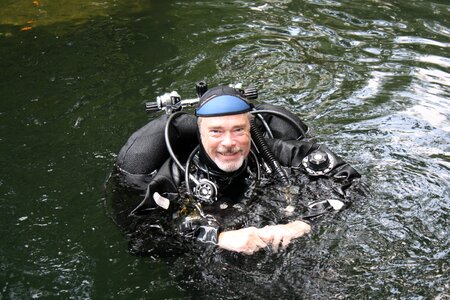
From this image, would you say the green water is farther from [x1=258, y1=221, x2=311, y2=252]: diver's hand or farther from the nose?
the nose

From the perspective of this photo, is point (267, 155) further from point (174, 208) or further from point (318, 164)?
point (174, 208)

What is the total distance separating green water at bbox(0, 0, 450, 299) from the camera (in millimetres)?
3920

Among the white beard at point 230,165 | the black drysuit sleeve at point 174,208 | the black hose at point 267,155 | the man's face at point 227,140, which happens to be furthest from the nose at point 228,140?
the black drysuit sleeve at point 174,208

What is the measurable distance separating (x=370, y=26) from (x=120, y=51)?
13.0 ft

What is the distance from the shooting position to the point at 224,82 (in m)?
7.11

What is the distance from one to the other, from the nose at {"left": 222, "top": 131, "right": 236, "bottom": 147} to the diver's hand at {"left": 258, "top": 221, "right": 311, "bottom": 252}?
2.22ft

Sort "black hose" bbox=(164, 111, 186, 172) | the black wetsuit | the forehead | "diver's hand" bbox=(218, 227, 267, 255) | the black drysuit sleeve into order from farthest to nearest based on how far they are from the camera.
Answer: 1. "black hose" bbox=(164, 111, 186, 172)
2. the forehead
3. the black wetsuit
4. the black drysuit sleeve
5. "diver's hand" bbox=(218, 227, 267, 255)

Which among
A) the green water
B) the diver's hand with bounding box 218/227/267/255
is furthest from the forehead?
the green water

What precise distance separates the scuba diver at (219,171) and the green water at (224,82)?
228 mm

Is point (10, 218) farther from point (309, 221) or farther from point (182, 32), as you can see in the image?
point (182, 32)

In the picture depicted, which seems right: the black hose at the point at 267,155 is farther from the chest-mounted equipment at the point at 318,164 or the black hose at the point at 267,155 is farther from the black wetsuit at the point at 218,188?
the chest-mounted equipment at the point at 318,164

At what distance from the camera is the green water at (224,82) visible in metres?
3.92

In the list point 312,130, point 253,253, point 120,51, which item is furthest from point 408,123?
point 120,51

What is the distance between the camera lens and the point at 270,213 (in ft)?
13.9
